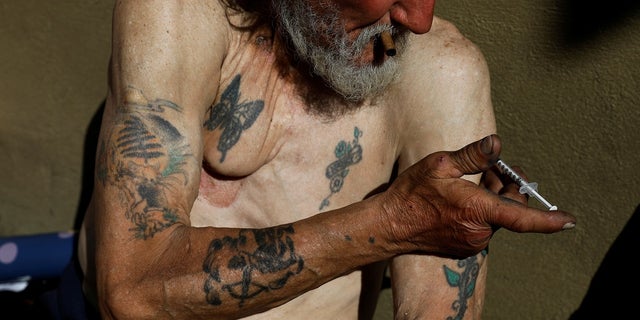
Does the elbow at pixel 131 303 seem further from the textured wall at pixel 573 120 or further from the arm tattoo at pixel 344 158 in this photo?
the textured wall at pixel 573 120

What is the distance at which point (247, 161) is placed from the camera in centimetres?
211

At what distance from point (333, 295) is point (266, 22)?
2.41ft

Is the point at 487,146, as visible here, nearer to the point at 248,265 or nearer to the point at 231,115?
the point at 248,265

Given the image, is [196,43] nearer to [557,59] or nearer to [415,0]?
[415,0]

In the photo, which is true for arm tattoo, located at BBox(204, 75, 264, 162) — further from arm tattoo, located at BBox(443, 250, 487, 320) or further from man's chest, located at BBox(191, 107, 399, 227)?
arm tattoo, located at BBox(443, 250, 487, 320)

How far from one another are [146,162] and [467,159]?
2.28 feet

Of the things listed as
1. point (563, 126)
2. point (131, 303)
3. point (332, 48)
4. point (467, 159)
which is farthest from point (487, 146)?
point (563, 126)

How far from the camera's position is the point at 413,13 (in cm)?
192

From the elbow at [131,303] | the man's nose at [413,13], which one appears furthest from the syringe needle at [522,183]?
the elbow at [131,303]

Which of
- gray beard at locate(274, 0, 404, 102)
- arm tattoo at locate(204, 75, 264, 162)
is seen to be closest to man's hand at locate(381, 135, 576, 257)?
gray beard at locate(274, 0, 404, 102)

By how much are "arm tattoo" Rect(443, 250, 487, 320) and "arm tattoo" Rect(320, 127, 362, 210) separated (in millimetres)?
349

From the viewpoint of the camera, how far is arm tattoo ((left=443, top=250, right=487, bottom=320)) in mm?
2100

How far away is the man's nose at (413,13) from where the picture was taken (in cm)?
191

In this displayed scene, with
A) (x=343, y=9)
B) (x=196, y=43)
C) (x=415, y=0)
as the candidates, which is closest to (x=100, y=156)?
(x=196, y=43)
